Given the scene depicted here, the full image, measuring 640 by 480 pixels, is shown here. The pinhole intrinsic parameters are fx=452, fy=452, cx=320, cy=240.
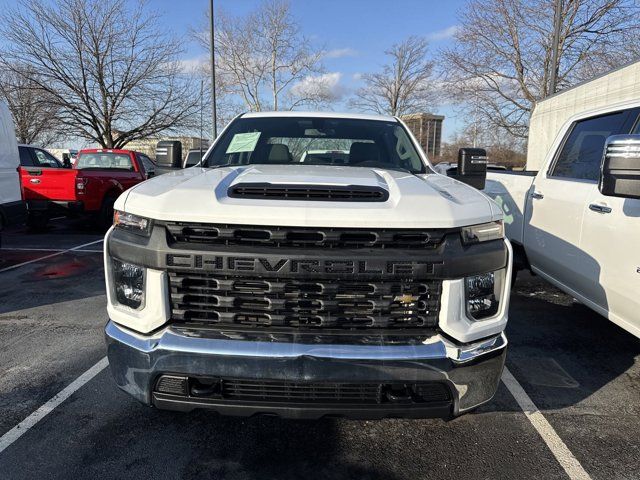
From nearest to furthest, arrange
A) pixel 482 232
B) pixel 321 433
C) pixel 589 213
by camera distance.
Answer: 1. pixel 482 232
2. pixel 321 433
3. pixel 589 213

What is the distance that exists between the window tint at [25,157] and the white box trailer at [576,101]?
36.1 ft

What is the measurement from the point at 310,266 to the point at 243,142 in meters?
2.05

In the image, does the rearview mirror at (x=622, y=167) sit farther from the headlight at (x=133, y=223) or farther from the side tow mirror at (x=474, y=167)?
the headlight at (x=133, y=223)

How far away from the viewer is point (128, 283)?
226 centimetres

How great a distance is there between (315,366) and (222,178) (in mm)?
1214

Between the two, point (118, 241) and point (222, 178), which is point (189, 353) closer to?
point (118, 241)

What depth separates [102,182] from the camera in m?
10.3

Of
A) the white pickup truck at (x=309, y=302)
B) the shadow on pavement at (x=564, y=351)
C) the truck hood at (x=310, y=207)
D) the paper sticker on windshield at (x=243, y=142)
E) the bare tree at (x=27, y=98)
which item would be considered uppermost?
the bare tree at (x=27, y=98)

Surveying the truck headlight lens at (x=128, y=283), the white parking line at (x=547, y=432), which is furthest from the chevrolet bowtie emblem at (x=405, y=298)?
the white parking line at (x=547, y=432)

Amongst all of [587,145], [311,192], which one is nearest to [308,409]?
[311,192]

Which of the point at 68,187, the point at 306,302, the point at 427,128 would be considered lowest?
the point at 68,187

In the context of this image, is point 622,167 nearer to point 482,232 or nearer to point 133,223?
point 482,232

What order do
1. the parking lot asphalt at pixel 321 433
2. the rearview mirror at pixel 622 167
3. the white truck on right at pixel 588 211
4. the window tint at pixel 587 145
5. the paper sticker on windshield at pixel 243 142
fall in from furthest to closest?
1. the window tint at pixel 587 145
2. the paper sticker on windshield at pixel 243 142
3. the white truck on right at pixel 588 211
4. the rearview mirror at pixel 622 167
5. the parking lot asphalt at pixel 321 433

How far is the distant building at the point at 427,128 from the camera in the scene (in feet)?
109
